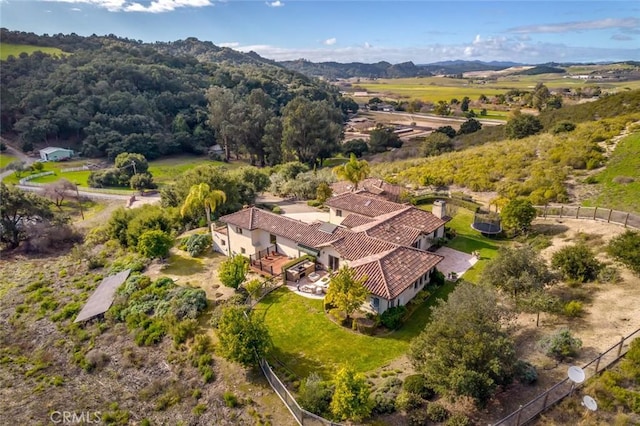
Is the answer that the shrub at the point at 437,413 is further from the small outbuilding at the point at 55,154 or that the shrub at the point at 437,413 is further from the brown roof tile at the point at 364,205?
the small outbuilding at the point at 55,154

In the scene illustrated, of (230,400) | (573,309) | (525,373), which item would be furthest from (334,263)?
(573,309)

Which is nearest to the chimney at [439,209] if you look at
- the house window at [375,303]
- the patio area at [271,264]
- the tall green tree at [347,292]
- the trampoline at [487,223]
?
the trampoline at [487,223]

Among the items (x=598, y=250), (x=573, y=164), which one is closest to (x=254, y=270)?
(x=598, y=250)

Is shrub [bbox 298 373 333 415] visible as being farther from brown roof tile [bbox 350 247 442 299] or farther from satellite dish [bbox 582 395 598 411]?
satellite dish [bbox 582 395 598 411]

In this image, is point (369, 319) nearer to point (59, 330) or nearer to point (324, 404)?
point (324, 404)

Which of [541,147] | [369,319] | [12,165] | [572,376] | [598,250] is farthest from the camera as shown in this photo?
[12,165]

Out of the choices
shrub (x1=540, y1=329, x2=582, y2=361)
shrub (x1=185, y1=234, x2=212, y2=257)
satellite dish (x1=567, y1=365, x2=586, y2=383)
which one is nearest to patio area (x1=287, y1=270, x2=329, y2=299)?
shrub (x1=185, y1=234, x2=212, y2=257)
